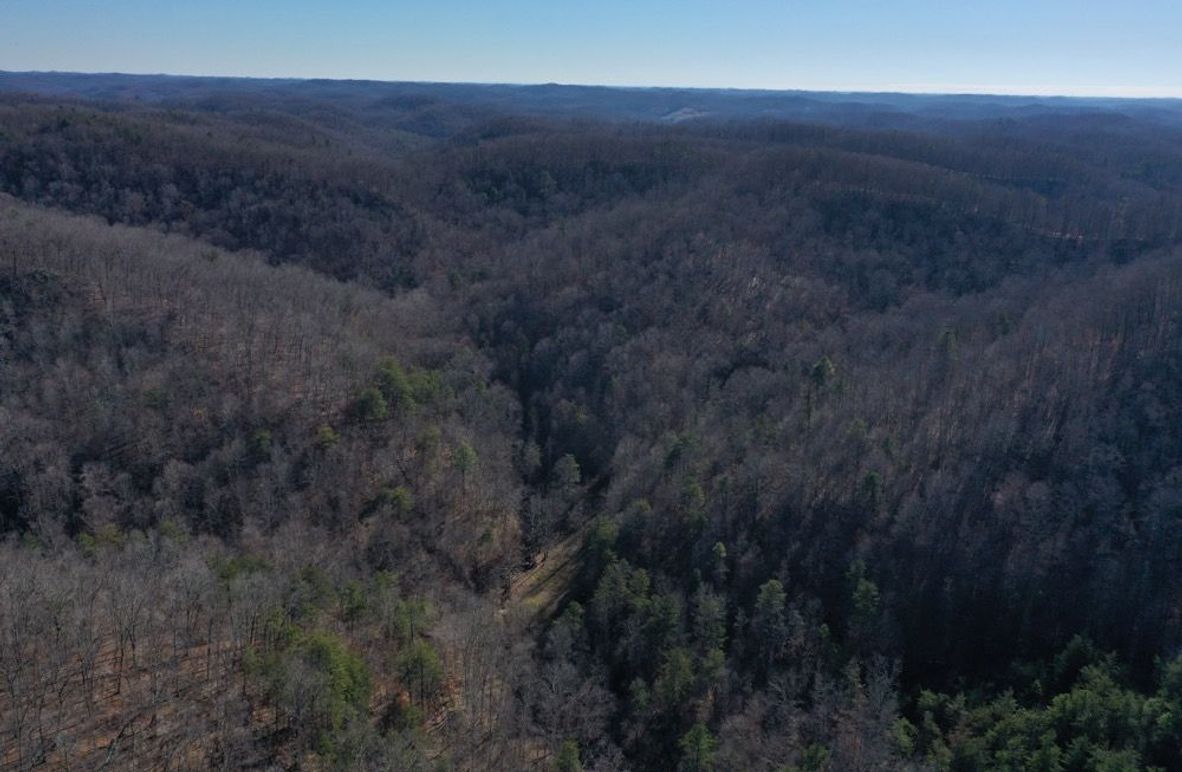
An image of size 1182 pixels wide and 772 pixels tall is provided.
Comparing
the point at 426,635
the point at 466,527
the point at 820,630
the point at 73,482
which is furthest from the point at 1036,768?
the point at 73,482

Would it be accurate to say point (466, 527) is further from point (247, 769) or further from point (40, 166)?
point (40, 166)

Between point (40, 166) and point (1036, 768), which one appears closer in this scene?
point (1036, 768)

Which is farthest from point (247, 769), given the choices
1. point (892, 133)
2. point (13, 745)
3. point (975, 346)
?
point (892, 133)

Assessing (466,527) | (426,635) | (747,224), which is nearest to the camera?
(426,635)

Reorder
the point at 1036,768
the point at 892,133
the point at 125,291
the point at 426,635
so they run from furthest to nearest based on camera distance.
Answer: the point at 892,133 → the point at 125,291 → the point at 426,635 → the point at 1036,768

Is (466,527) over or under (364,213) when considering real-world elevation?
under

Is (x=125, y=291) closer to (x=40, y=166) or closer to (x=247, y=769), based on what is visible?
(x=247, y=769)

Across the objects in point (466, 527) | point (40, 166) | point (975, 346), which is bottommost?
point (466, 527)
